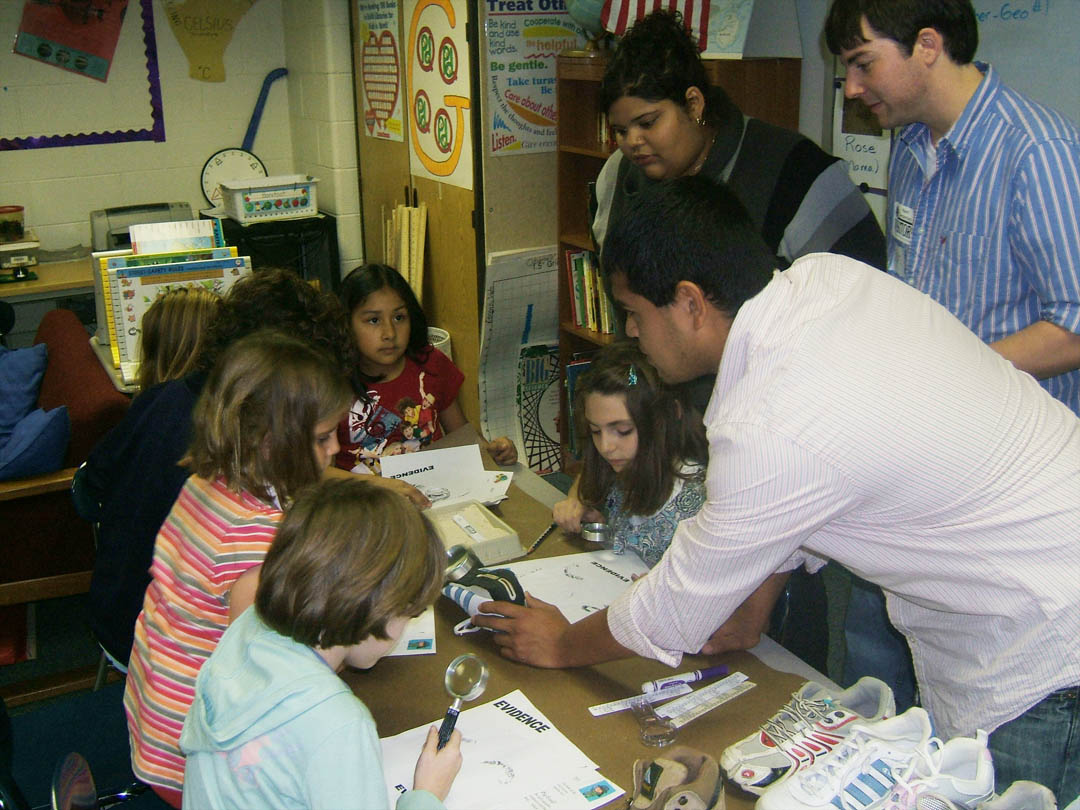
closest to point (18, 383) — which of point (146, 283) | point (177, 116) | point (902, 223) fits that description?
point (146, 283)

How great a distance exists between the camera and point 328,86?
183 inches

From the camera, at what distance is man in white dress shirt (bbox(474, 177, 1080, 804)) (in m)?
1.12

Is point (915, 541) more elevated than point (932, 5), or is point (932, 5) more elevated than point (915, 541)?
point (932, 5)

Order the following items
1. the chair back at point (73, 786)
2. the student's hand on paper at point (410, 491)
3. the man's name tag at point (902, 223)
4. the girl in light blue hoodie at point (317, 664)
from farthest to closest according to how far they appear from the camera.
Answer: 1. the student's hand on paper at point (410, 491)
2. the man's name tag at point (902, 223)
3. the chair back at point (73, 786)
4. the girl in light blue hoodie at point (317, 664)

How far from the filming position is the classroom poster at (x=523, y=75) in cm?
359

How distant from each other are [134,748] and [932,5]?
177 cm

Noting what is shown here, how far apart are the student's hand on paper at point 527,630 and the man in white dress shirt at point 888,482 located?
0.16 meters

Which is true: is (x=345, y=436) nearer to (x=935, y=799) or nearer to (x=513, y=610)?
(x=513, y=610)

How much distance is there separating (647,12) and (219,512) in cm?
213

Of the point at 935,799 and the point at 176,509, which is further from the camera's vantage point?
the point at 176,509

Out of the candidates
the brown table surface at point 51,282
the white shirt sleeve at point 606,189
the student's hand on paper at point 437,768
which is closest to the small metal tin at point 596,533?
the student's hand on paper at point 437,768

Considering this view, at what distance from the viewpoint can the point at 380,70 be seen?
14.3ft

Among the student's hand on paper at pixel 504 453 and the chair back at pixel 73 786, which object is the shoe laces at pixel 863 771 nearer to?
the chair back at pixel 73 786

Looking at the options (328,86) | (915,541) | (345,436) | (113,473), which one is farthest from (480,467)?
(328,86)
